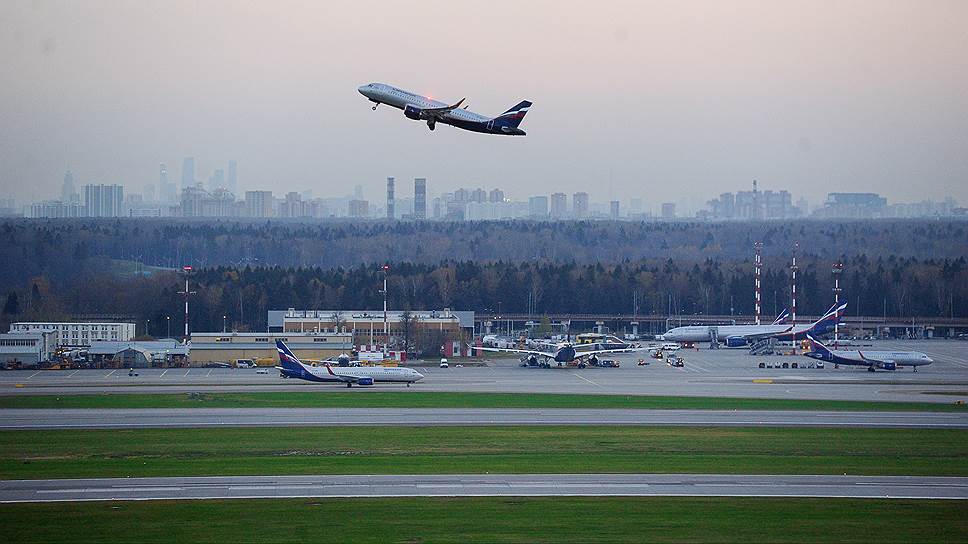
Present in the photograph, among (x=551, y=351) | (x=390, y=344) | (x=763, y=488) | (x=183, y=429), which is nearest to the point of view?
(x=763, y=488)

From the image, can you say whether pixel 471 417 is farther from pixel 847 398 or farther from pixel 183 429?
pixel 847 398

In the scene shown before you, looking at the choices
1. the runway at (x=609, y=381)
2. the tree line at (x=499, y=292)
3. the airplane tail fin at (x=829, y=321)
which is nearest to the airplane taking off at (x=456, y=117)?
the runway at (x=609, y=381)

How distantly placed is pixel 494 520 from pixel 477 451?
535 inches

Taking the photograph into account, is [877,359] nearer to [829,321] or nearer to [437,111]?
[829,321]

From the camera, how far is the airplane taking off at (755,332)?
116 m

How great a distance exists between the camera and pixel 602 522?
3328 cm

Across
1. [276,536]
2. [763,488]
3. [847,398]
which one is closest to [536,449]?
[763,488]

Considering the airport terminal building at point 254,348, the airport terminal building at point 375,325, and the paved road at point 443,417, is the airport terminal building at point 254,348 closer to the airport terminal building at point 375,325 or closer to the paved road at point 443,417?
the airport terminal building at point 375,325

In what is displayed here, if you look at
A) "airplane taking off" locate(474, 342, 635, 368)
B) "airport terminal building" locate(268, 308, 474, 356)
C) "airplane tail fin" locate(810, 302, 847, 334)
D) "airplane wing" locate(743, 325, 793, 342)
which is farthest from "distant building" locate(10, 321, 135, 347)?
"airplane tail fin" locate(810, 302, 847, 334)

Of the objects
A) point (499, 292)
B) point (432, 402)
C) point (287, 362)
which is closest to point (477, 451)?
point (432, 402)

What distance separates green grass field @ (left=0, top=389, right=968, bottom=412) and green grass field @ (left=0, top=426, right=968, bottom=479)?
1040cm

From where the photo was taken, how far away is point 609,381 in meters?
82.2

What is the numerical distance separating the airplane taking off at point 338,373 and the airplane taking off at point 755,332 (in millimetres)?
54414

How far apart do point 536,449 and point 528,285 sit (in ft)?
388
